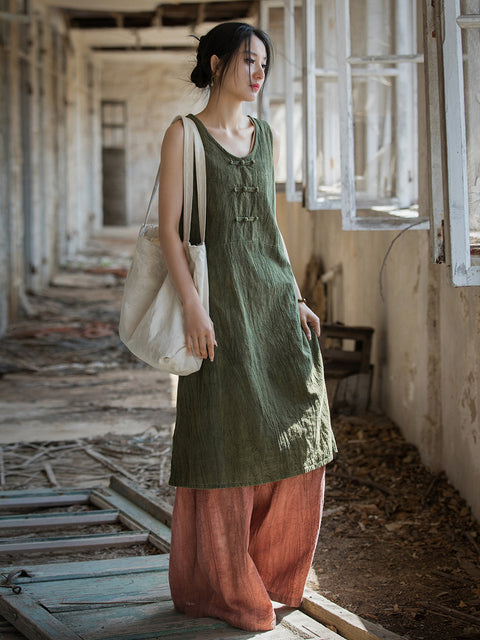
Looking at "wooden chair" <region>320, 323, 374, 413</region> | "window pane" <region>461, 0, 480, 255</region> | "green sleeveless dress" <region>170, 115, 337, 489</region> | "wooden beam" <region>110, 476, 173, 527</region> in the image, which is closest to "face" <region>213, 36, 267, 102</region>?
"green sleeveless dress" <region>170, 115, 337, 489</region>

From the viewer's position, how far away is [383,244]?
5020 millimetres

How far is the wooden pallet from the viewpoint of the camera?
7.72 ft

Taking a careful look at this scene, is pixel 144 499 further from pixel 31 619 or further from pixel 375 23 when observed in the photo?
pixel 375 23

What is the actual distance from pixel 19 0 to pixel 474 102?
25.7 ft

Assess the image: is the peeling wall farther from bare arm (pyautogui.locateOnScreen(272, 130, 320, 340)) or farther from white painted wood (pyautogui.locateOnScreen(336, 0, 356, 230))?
bare arm (pyautogui.locateOnScreen(272, 130, 320, 340))

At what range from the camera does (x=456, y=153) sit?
258 cm

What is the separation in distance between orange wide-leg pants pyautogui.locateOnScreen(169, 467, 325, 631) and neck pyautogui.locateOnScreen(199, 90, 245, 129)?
1.04 m

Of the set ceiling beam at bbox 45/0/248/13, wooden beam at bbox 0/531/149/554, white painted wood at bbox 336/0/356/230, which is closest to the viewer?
wooden beam at bbox 0/531/149/554

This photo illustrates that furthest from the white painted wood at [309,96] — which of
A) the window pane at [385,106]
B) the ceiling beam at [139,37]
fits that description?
the ceiling beam at [139,37]

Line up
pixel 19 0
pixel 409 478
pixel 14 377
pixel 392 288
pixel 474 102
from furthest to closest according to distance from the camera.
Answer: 1. pixel 19 0
2. pixel 14 377
3. pixel 392 288
4. pixel 409 478
5. pixel 474 102

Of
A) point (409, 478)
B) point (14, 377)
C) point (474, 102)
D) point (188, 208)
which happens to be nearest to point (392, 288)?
point (409, 478)

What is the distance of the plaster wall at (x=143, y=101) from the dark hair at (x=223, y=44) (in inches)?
714

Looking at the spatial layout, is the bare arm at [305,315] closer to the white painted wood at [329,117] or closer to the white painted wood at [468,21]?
the white painted wood at [468,21]

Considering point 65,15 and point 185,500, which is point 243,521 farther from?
point 65,15
